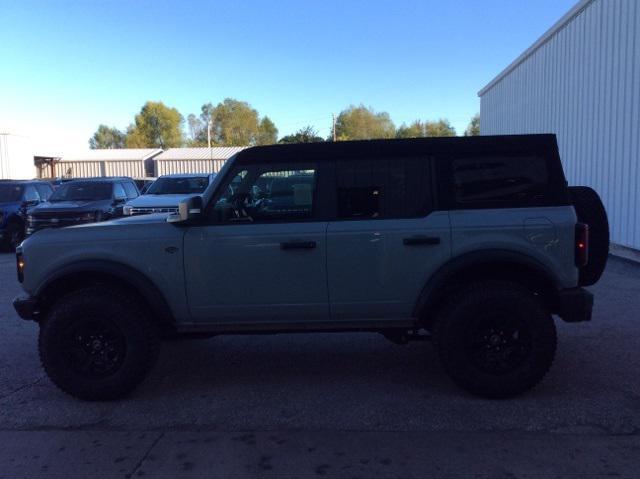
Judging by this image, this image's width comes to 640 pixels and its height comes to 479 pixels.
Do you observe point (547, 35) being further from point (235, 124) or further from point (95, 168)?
point (235, 124)

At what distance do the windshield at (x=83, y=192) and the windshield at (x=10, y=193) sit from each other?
138cm

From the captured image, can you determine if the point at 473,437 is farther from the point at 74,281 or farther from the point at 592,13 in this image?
the point at 592,13

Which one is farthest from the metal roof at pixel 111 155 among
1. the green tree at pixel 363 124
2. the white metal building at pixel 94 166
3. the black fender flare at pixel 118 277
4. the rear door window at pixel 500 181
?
the rear door window at pixel 500 181

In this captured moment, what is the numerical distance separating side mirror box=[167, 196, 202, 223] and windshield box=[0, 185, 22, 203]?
12687 millimetres

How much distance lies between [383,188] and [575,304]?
5.49 ft

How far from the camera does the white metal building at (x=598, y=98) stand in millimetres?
10867

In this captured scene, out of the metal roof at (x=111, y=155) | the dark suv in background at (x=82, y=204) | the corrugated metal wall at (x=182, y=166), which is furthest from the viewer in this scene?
the metal roof at (x=111, y=155)

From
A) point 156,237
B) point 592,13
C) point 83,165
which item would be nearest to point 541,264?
point 156,237

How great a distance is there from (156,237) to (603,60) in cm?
1059

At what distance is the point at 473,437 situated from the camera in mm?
3955

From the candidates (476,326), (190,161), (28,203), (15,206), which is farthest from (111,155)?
(476,326)

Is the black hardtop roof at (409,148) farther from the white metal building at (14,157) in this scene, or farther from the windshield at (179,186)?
the white metal building at (14,157)

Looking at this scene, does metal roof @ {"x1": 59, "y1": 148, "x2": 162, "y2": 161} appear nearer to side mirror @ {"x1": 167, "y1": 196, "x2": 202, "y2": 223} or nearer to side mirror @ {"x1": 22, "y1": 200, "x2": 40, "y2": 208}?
side mirror @ {"x1": 22, "y1": 200, "x2": 40, "y2": 208}

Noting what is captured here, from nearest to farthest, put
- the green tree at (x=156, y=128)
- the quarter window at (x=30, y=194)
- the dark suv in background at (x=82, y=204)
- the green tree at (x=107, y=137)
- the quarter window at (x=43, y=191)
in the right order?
the dark suv in background at (x=82, y=204) → the quarter window at (x=30, y=194) → the quarter window at (x=43, y=191) → the green tree at (x=156, y=128) → the green tree at (x=107, y=137)
